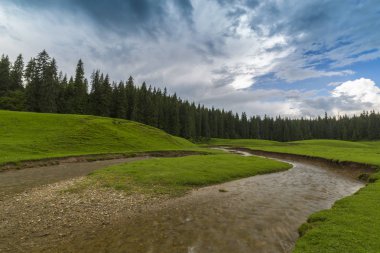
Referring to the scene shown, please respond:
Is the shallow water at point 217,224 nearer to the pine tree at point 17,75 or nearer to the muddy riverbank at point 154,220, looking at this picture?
the muddy riverbank at point 154,220

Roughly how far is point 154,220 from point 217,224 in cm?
381

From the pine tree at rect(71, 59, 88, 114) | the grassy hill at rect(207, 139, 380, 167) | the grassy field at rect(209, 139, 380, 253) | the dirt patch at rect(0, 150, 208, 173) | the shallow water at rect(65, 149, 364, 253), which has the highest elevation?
the pine tree at rect(71, 59, 88, 114)

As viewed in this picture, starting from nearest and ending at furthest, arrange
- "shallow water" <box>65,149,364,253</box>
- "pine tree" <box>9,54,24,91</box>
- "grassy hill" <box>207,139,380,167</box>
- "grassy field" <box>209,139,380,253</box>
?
"grassy field" <box>209,139,380,253</box> → "shallow water" <box>65,149,364,253</box> → "grassy hill" <box>207,139,380,167</box> → "pine tree" <box>9,54,24,91</box>

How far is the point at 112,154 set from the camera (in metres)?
49.3

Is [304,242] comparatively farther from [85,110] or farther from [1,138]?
[85,110]

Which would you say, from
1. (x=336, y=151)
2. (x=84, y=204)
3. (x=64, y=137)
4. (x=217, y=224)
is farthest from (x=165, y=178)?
(x=336, y=151)

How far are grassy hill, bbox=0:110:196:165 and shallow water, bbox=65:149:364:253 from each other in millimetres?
29124

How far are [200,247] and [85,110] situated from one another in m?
105

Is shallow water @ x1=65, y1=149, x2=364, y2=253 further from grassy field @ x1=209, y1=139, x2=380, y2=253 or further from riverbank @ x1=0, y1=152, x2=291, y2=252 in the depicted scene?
grassy field @ x1=209, y1=139, x2=380, y2=253

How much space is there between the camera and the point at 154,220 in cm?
1452

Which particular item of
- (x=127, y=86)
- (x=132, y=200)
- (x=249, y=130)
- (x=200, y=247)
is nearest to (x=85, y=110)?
(x=127, y=86)

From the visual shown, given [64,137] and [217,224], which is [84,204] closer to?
[217,224]

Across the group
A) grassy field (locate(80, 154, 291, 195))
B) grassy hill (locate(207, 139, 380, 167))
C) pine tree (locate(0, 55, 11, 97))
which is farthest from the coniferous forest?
grassy field (locate(80, 154, 291, 195))

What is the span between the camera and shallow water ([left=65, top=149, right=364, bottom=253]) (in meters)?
11.4
